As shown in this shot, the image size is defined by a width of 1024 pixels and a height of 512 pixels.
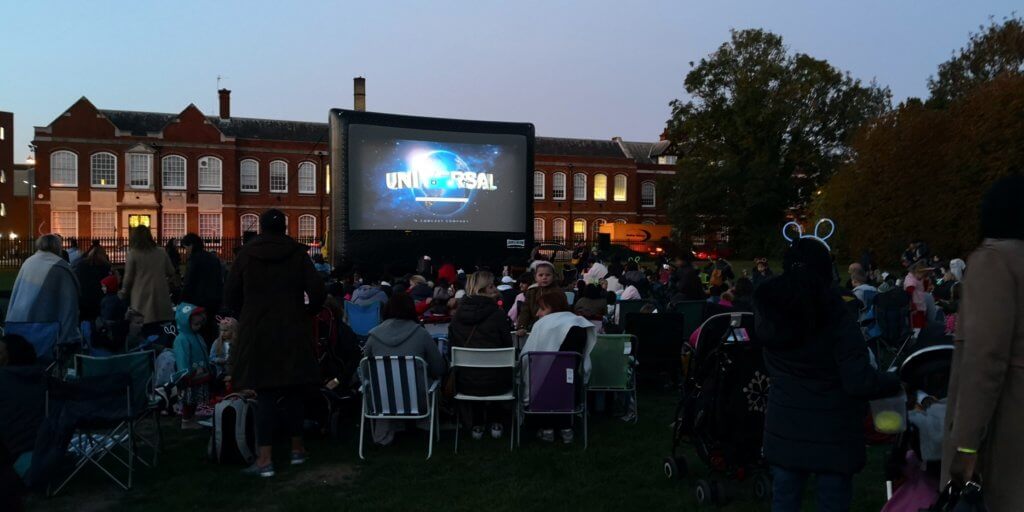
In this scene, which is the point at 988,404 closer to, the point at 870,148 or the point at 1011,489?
the point at 1011,489

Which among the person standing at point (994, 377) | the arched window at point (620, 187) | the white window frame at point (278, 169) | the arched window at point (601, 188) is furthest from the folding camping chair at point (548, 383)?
the arched window at point (620, 187)

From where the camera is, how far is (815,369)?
314cm

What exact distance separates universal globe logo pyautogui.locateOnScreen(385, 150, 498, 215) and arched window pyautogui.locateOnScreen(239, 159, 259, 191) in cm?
3092

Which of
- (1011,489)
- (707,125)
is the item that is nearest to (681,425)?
(1011,489)

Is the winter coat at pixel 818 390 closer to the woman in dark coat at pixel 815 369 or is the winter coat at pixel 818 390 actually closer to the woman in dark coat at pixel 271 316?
the woman in dark coat at pixel 815 369

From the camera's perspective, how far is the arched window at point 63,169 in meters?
42.0

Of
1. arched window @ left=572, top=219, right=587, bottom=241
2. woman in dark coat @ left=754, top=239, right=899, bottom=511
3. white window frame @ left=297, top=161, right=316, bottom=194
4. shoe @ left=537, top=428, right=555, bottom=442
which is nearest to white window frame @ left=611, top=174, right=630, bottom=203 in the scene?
arched window @ left=572, top=219, right=587, bottom=241

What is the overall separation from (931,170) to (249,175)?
3423 cm

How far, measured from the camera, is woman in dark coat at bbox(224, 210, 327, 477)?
5.29m

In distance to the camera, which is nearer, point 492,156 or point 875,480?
point 875,480

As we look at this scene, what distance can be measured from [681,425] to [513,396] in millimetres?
1437

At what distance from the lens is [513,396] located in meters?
6.06

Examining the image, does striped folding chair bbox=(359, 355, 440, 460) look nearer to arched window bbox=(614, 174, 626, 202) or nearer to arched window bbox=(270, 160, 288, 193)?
arched window bbox=(270, 160, 288, 193)

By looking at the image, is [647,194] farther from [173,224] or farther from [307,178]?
[173,224]
